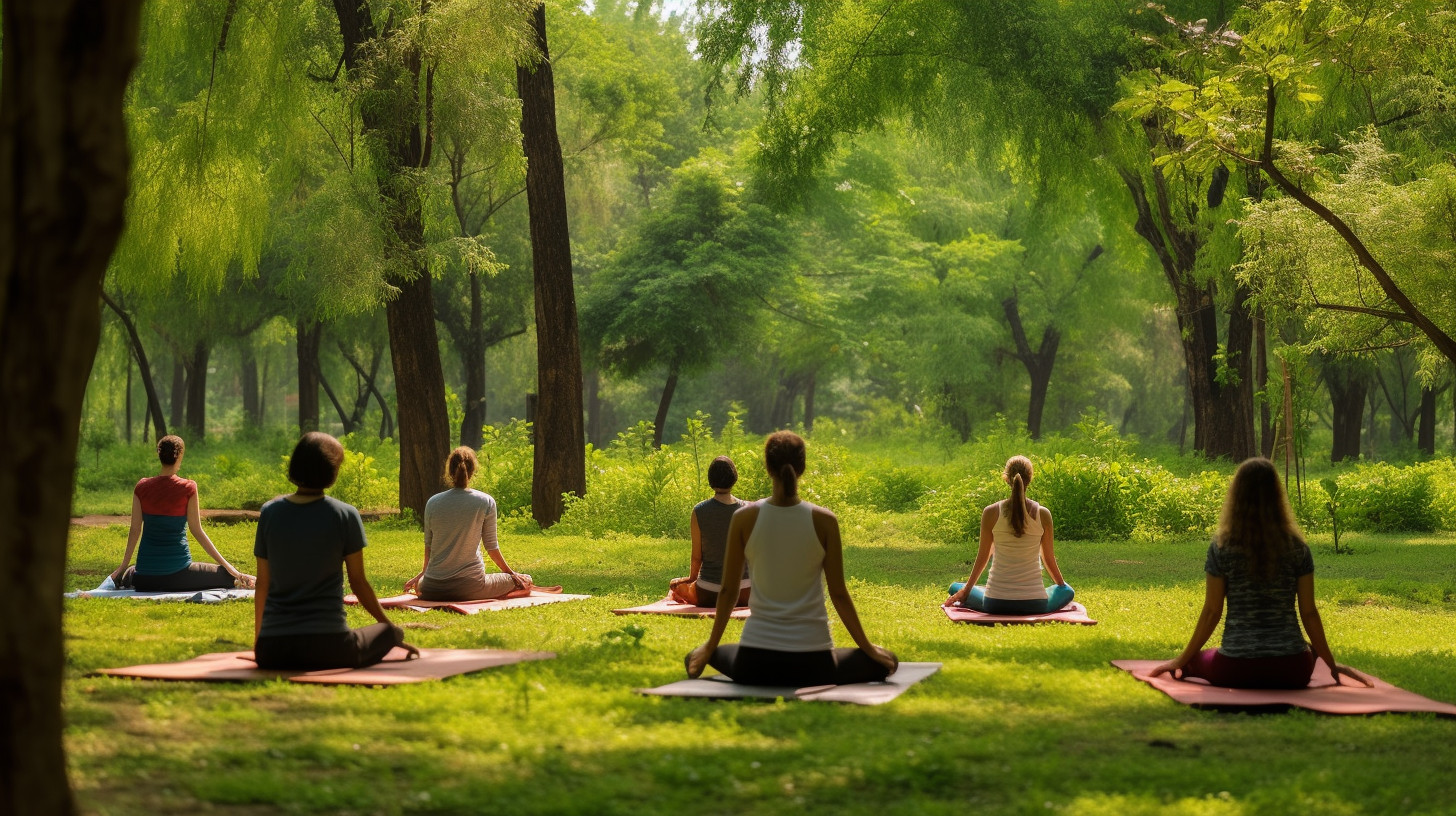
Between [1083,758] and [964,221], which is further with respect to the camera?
[964,221]

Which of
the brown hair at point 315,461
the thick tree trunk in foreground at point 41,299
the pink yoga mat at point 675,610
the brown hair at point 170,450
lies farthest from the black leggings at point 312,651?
the brown hair at point 170,450

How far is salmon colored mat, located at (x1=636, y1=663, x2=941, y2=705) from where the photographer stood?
6.64 metres

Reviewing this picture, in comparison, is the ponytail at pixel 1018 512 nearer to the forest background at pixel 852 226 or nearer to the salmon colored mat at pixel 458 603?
the forest background at pixel 852 226

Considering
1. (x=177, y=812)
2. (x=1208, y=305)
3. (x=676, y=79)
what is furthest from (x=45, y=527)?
(x=676, y=79)

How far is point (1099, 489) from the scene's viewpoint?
19391 millimetres

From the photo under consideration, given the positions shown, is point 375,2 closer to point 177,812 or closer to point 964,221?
point 177,812

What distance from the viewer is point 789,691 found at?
681 centimetres

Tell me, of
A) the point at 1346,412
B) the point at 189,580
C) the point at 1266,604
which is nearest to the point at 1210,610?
the point at 1266,604

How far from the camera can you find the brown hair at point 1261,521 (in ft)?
23.2

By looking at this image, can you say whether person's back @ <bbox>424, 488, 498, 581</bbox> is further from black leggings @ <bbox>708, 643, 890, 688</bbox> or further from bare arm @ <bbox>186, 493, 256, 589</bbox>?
black leggings @ <bbox>708, 643, 890, 688</bbox>

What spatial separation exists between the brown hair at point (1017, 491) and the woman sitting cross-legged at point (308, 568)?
528cm

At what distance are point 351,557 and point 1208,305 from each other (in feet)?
68.8

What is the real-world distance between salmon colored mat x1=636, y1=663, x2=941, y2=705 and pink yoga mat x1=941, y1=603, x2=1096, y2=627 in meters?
3.43

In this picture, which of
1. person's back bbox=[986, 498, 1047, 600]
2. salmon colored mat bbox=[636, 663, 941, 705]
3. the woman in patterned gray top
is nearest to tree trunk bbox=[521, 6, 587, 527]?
person's back bbox=[986, 498, 1047, 600]
